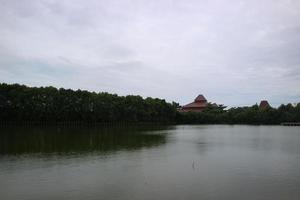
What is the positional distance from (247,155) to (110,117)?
60204 millimetres

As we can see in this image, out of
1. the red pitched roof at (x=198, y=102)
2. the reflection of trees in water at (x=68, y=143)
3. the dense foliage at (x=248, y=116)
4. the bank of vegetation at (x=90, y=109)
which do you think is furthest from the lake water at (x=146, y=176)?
the red pitched roof at (x=198, y=102)

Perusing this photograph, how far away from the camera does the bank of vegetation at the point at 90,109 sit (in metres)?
73.3

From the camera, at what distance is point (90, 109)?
8256 cm

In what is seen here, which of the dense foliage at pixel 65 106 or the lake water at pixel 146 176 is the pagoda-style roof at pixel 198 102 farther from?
the lake water at pixel 146 176

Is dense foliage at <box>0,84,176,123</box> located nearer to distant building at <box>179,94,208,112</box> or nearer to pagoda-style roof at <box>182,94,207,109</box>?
distant building at <box>179,94,208,112</box>

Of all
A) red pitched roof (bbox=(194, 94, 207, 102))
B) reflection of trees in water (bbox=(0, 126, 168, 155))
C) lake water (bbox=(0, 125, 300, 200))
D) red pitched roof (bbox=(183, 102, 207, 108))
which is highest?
red pitched roof (bbox=(194, 94, 207, 102))

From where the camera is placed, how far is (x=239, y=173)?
69.0ft

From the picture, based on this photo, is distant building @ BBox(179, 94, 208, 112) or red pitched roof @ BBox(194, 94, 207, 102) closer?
distant building @ BBox(179, 94, 208, 112)

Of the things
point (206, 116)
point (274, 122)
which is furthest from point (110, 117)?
point (274, 122)

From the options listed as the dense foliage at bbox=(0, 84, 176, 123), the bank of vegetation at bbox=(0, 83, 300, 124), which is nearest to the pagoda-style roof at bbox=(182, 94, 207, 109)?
the bank of vegetation at bbox=(0, 83, 300, 124)

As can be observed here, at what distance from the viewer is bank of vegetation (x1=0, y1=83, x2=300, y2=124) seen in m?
73.3

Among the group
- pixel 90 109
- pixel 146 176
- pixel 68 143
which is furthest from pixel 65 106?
pixel 146 176

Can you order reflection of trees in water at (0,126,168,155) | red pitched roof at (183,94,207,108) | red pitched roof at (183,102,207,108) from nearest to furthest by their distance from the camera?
1. reflection of trees in water at (0,126,168,155)
2. red pitched roof at (183,102,207,108)
3. red pitched roof at (183,94,207,108)

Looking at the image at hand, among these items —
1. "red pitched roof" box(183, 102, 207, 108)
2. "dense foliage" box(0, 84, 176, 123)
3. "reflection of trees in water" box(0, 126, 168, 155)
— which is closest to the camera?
"reflection of trees in water" box(0, 126, 168, 155)
